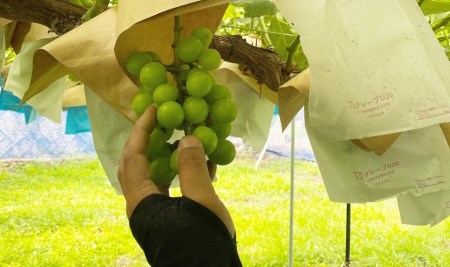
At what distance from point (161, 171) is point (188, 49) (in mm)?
114

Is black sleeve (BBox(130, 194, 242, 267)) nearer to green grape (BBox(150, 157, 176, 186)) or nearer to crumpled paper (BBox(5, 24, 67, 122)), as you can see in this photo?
green grape (BBox(150, 157, 176, 186))

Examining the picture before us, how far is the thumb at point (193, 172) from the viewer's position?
1.31 ft

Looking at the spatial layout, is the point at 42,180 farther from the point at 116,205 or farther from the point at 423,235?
the point at 423,235

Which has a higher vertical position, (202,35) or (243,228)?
(202,35)

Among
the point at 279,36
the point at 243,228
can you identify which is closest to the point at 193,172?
the point at 279,36

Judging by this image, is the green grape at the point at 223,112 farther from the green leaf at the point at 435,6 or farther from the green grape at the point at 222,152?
the green leaf at the point at 435,6

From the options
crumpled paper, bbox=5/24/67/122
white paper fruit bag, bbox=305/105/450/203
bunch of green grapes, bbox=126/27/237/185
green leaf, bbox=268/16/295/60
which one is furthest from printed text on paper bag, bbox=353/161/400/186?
crumpled paper, bbox=5/24/67/122

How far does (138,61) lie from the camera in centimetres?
48

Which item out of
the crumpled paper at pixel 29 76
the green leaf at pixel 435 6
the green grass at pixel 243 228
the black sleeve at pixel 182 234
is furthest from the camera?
the green grass at pixel 243 228

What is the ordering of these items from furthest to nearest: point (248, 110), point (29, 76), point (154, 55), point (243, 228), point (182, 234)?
1. point (243, 228)
2. point (248, 110)
3. point (29, 76)
4. point (154, 55)
5. point (182, 234)

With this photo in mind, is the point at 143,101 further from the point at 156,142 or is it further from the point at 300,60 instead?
the point at 300,60

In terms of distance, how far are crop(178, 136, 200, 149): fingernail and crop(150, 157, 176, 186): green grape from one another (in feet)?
0.21

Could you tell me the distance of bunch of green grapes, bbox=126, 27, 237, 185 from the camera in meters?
0.43

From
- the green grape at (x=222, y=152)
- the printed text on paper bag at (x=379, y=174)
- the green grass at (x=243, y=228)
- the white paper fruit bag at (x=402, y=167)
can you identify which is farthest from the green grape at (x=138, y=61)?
the green grass at (x=243, y=228)
